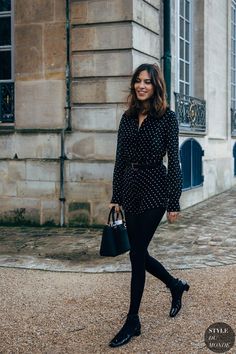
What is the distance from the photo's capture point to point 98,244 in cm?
679

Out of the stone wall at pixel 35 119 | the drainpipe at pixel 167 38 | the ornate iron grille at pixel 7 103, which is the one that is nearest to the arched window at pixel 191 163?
the drainpipe at pixel 167 38

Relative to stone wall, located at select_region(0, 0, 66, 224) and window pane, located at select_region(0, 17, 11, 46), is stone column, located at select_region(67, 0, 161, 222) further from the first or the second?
window pane, located at select_region(0, 17, 11, 46)

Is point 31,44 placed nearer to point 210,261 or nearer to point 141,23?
point 141,23

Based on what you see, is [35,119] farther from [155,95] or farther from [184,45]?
[155,95]

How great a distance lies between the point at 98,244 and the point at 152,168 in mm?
3347

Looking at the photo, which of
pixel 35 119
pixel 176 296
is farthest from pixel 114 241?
pixel 35 119

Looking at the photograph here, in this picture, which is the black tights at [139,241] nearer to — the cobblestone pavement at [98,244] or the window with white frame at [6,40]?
the cobblestone pavement at [98,244]

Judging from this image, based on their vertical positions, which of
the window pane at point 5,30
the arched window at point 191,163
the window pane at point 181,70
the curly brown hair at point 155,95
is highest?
the window pane at point 5,30

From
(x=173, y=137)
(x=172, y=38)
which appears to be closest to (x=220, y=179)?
(x=172, y=38)

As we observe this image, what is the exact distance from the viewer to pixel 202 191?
1116cm

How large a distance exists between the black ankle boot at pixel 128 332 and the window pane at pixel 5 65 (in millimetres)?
6162

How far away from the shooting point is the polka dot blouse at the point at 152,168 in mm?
3598

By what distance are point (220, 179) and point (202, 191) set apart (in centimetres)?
175

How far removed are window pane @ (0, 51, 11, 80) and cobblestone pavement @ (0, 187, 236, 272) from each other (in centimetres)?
265
